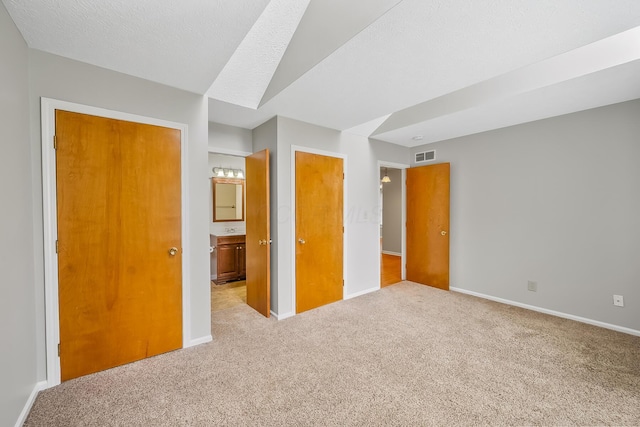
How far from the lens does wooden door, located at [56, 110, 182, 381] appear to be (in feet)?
6.37

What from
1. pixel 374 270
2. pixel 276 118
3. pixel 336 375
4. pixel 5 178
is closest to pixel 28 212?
pixel 5 178

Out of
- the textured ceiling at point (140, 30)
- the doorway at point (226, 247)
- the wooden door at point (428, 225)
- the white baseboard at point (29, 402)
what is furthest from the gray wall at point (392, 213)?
the white baseboard at point (29, 402)

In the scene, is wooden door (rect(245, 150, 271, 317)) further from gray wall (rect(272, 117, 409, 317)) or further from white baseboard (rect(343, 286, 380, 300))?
white baseboard (rect(343, 286, 380, 300))

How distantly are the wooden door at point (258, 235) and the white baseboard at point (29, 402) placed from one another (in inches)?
71.8

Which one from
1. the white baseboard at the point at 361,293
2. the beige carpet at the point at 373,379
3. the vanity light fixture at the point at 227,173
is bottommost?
the beige carpet at the point at 373,379

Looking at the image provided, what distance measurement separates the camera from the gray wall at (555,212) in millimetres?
2709

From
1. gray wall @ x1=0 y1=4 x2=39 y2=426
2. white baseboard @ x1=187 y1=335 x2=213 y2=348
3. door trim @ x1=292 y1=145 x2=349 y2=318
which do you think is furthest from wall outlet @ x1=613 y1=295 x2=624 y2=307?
gray wall @ x1=0 y1=4 x2=39 y2=426

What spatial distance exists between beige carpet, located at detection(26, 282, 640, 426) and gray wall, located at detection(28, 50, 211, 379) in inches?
18.1

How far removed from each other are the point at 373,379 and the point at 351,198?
2.37 metres

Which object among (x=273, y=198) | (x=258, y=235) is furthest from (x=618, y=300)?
(x=258, y=235)

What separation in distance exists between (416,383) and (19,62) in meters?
3.45

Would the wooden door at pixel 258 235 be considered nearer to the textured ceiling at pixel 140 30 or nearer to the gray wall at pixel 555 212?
the textured ceiling at pixel 140 30

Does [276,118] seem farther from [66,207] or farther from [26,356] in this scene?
[26,356]

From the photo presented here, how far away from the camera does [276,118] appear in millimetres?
3062
